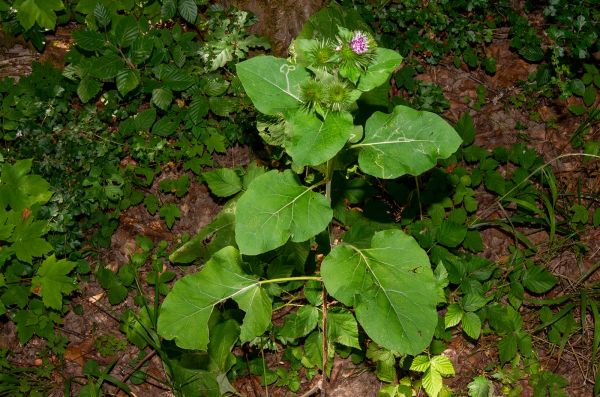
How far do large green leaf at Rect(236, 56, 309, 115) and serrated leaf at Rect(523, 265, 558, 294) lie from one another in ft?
6.84

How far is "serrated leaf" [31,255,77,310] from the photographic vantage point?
11.9 ft

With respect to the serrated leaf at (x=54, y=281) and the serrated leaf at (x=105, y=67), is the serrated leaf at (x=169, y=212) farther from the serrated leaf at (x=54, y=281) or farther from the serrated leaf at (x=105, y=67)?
the serrated leaf at (x=105, y=67)

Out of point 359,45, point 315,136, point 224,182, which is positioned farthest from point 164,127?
point 359,45

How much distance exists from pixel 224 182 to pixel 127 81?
1092 mm

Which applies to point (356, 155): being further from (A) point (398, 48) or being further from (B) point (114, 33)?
(B) point (114, 33)

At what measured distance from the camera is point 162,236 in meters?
3.97

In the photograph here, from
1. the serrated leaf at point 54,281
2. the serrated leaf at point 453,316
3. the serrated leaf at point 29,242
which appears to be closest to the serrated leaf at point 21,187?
the serrated leaf at point 29,242

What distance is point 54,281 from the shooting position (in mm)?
3641

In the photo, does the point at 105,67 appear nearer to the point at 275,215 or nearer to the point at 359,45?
the point at 275,215

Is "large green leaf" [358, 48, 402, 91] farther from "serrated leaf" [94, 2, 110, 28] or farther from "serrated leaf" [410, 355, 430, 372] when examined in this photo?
"serrated leaf" [94, 2, 110, 28]

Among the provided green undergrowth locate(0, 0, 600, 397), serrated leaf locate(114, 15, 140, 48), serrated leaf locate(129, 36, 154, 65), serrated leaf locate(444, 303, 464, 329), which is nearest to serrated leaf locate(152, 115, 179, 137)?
green undergrowth locate(0, 0, 600, 397)

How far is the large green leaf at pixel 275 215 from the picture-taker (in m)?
2.39

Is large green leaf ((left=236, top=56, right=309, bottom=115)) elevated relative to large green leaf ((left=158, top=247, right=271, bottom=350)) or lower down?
elevated

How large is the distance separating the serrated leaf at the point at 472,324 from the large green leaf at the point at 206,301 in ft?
4.29
